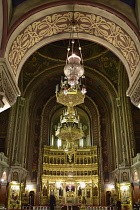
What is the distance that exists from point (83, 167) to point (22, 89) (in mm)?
8219

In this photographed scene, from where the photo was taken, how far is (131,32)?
22.3 feet

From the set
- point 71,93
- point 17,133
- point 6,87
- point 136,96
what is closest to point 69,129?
point 71,93

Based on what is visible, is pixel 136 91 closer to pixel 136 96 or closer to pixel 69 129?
pixel 136 96

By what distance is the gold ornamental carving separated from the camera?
716 centimetres

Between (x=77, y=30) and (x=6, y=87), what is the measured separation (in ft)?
11.9

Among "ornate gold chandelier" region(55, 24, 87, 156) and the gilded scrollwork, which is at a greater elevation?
"ornate gold chandelier" region(55, 24, 87, 156)

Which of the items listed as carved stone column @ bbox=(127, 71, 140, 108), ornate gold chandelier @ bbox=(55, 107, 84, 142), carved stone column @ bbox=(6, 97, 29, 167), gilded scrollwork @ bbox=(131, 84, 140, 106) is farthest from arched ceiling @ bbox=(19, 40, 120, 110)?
gilded scrollwork @ bbox=(131, 84, 140, 106)

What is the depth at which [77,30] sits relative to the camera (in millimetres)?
8055

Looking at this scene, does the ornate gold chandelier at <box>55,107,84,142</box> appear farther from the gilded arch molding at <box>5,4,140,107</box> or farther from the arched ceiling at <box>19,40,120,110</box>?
the arched ceiling at <box>19,40,120,110</box>

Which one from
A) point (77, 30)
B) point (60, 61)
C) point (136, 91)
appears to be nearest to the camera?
point (136, 91)

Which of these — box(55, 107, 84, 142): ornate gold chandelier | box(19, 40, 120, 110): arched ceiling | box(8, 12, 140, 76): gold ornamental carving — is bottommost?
box(55, 107, 84, 142): ornate gold chandelier

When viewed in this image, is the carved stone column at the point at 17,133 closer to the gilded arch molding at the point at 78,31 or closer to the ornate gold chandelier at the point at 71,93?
the ornate gold chandelier at the point at 71,93

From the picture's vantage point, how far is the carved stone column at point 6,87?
20.0 feet

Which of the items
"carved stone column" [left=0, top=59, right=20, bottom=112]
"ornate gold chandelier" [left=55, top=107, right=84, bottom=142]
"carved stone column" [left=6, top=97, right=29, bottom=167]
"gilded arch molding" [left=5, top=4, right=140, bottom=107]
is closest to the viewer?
"carved stone column" [left=0, top=59, right=20, bottom=112]
